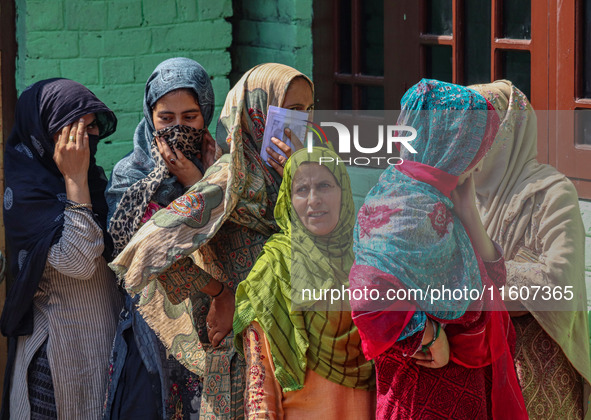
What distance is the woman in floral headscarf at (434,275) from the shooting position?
2273mm

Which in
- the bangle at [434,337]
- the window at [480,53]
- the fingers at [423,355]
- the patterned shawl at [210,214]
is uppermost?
the window at [480,53]

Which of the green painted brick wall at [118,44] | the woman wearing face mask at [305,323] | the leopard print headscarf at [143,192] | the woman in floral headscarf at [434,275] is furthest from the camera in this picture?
the green painted brick wall at [118,44]

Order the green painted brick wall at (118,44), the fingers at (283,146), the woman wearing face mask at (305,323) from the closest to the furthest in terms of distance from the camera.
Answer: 1. the woman wearing face mask at (305,323)
2. the fingers at (283,146)
3. the green painted brick wall at (118,44)

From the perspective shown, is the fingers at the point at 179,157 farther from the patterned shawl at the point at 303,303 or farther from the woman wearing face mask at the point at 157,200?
the patterned shawl at the point at 303,303

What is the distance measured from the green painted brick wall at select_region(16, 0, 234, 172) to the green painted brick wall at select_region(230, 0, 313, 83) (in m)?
0.11

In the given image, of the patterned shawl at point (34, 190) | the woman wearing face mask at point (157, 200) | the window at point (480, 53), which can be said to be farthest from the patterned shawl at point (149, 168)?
the window at point (480, 53)

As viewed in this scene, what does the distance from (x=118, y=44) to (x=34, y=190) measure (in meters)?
1.53

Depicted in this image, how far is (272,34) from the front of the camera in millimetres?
4602

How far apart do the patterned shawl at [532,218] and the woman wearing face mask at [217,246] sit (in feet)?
2.29

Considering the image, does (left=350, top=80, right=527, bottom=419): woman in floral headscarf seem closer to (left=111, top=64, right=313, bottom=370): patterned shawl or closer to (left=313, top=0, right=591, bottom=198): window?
(left=111, top=64, right=313, bottom=370): patterned shawl

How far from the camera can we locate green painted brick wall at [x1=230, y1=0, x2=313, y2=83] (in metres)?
4.43

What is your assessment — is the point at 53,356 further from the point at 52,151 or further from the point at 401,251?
the point at 401,251

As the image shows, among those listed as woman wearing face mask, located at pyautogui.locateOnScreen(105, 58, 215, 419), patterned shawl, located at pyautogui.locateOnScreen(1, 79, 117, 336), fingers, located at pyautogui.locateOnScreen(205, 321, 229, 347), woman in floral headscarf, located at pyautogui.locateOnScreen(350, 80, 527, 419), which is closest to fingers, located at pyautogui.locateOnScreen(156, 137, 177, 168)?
woman wearing face mask, located at pyautogui.locateOnScreen(105, 58, 215, 419)

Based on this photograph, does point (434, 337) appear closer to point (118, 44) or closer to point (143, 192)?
point (143, 192)
